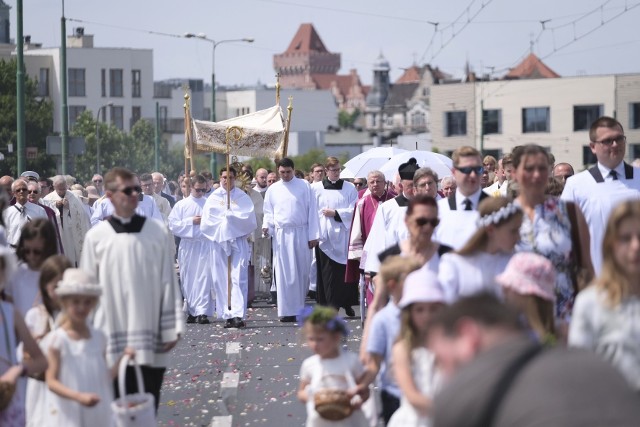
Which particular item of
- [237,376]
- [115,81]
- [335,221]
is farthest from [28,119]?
[237,376]

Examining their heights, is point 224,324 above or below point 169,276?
below

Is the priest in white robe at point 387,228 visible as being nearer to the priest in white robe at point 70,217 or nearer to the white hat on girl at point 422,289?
the white hat on girl at point 422,289

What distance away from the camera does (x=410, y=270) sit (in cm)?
805

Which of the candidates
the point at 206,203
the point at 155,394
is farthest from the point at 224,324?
the point at 155,394

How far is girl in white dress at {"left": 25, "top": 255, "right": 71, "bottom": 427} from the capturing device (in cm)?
859

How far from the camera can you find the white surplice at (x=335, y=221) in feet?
67.2

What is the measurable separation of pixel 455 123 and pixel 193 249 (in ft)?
328

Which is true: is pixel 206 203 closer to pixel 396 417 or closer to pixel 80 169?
pixel 396 417

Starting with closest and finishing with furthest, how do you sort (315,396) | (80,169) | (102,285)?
(315,396)
(102,285)
(80,169)

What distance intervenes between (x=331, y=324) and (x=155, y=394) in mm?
1955

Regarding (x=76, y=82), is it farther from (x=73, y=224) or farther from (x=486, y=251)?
(x=486, y=251)

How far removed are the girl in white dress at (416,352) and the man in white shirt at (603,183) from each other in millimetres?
3228

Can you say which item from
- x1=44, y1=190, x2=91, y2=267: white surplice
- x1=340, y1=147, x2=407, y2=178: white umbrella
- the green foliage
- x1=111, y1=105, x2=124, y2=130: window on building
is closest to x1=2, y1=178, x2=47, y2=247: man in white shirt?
x1=44, y1=190, x2=91, y2=267: white surplice

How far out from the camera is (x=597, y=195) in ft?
34.0
